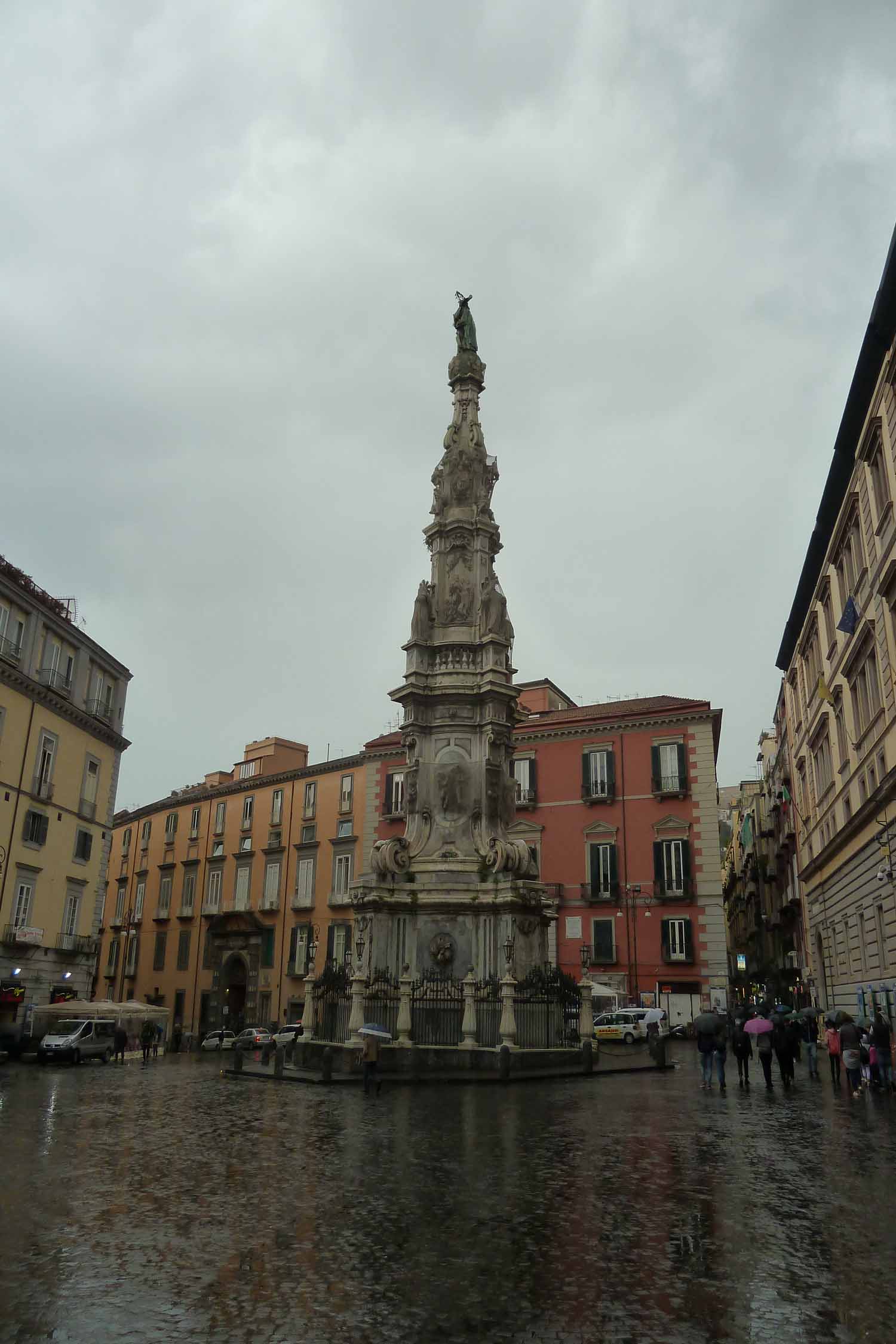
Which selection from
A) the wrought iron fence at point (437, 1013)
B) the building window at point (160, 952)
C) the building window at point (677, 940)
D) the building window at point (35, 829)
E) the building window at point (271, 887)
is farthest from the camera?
the building window at point (160, 952)

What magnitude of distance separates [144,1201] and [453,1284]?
348cm

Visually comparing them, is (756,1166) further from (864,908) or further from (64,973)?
(64,973)

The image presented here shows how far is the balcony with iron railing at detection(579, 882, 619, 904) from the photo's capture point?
4353 centimetres

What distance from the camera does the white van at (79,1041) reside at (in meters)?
31.0

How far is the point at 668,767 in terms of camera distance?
44.9m

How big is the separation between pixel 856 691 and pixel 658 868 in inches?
701

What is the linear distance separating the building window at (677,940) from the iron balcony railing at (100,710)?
2501 centimetres

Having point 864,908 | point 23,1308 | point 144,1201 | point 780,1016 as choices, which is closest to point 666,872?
point 864,908

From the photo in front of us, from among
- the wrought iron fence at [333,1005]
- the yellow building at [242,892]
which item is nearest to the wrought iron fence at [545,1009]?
the wrought iron fence at [333,1005]

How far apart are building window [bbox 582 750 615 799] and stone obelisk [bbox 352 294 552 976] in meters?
20.1

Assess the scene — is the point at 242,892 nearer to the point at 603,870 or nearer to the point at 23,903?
the point at 23,903

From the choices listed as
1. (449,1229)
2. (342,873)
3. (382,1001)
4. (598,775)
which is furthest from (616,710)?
(449,1229)

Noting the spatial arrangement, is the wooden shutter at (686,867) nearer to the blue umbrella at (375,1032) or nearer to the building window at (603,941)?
the building window at (603,941)

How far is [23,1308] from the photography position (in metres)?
5.48
